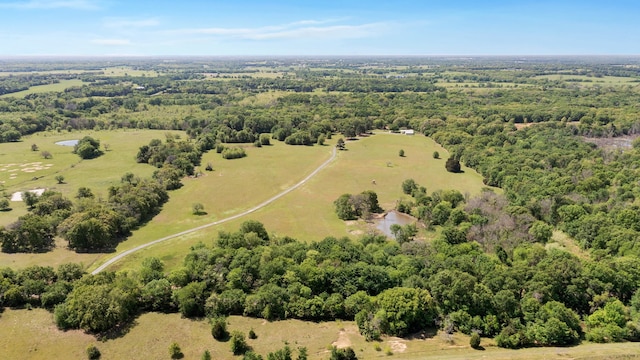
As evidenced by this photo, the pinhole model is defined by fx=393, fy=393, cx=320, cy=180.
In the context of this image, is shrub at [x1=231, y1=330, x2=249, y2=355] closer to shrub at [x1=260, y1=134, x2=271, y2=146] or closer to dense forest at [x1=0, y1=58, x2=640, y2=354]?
dense forest at [x1=0, y1=58, x2=640, y2=354]

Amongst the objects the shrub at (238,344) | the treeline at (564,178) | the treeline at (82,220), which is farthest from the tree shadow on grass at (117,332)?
the treeline at (564,178)

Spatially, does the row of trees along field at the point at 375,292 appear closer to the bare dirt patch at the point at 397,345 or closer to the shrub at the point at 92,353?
the bare dirt patch at the point at 397,345

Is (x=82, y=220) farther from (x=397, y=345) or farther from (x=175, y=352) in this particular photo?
(x=397, y=345)

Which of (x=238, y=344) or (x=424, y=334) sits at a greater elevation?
(x=238, y=344)

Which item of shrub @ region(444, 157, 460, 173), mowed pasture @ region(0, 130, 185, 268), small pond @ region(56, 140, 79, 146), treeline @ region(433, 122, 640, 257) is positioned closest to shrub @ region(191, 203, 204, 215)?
mowed pasture @ region(0, 130, 185, 268)

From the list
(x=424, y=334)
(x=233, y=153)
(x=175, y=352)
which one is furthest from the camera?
(x=233, y=153)

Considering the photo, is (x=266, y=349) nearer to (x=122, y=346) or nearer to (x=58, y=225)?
(x=122, y=346)

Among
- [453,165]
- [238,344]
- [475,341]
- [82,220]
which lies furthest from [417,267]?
[453,165]
